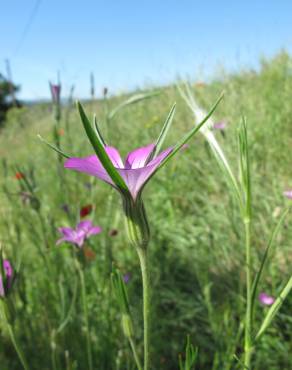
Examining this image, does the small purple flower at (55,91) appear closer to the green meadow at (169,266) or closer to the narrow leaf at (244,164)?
the green meadow at (169,266)

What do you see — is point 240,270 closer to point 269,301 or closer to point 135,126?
point 269,301

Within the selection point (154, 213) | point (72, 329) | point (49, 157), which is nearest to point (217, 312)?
point (72, 329)

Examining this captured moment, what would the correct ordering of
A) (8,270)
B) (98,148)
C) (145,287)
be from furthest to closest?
(8,270) → (145,287) → (98,148)

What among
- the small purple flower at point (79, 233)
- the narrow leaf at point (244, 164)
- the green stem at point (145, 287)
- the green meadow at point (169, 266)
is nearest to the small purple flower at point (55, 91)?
the green meadow at point (169, 266)

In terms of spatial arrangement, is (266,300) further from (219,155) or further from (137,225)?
(137,225)

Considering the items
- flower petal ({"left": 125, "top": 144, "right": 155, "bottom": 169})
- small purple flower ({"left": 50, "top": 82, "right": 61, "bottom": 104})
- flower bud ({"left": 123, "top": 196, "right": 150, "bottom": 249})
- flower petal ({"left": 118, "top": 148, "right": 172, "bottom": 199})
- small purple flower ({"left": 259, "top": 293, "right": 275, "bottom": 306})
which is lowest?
small purple flower ({"left": 259, "top": 293, "right": 275, "bottom": 306})

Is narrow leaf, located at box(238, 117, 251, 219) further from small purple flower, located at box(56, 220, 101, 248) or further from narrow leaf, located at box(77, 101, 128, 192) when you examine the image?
small purple flower, located at box(56, 220, 101, 248)

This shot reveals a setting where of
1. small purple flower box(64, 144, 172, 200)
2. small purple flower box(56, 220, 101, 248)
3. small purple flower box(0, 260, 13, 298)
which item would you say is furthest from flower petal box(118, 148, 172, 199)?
small purple flower box(56, 220, 101, 248)

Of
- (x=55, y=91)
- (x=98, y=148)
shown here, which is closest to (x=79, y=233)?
(x=55, y=91)
